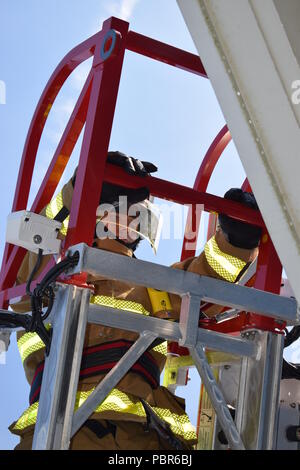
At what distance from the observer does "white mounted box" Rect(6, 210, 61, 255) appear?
2533 millimetres

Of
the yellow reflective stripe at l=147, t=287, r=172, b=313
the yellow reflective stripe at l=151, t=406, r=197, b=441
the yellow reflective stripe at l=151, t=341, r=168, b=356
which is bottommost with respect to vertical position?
the yellow reflective stripe at l=151, t=406, r=197, b=441

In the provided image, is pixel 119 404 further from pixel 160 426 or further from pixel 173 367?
pixel 173 367

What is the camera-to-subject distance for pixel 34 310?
2502 mm

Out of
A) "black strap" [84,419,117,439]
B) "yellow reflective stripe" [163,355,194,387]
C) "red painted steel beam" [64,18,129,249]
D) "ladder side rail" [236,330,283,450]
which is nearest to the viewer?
"red painted steel beam" [64,18,129,249]

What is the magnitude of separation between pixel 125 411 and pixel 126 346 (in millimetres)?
232

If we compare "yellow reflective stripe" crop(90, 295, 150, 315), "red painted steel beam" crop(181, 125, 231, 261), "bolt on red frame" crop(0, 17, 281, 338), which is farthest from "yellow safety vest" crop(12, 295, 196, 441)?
"red painted steel beam" crop(181, 125, 231, 261)

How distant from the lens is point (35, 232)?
255cm

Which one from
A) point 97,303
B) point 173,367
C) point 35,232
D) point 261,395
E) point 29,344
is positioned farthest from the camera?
point 173,367

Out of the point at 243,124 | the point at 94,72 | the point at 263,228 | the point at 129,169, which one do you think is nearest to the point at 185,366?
the point at 263,228

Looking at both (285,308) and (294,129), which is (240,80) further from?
(285,308)

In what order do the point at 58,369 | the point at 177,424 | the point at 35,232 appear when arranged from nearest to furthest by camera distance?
1. the point at 58,369
2. the point at 35,232
3. the point at 177,424

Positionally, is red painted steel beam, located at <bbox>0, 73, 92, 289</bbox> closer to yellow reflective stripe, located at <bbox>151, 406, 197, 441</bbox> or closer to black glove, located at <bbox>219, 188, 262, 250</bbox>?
black glove, located at <bbox>219, 188, 262, 250</bbox>

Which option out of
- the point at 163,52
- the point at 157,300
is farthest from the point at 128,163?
the point at 157,300
